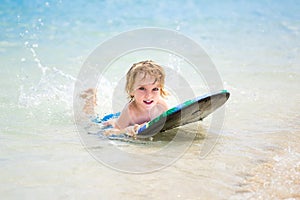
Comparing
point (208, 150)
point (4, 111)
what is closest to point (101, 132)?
point (208, 150)

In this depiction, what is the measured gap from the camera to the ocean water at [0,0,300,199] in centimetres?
241

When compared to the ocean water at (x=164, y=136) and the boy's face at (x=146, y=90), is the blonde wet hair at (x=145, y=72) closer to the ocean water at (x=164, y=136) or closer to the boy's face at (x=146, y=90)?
the boy's face at (x=146, y=90)

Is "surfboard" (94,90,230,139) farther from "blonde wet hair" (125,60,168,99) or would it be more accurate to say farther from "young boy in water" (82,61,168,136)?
"blonde wet hair" (125,60,168,99)

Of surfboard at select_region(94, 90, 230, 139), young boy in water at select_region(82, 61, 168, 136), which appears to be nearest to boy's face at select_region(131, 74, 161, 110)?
young boy in water at select_region(82, 61, 168, 136)

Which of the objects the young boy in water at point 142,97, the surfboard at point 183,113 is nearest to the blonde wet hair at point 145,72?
the young boy in water at point 142,97

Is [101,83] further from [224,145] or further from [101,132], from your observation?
[224,145]

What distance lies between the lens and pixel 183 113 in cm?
332

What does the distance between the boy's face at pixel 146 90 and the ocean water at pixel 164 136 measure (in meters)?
0.43

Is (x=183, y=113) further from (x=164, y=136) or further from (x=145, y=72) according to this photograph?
(x=145, y=72)

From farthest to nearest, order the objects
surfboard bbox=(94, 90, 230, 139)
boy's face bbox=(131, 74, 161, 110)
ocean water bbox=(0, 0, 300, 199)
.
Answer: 1. boy's face bbox=(131, 74, 161, 110)
2. surfboard bbox=(94, 90, 230, 139)
3. ocean water bbox=(0, 0, 300, 199)

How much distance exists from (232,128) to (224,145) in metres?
0.61

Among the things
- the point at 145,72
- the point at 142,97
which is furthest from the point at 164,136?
the point at 145,72

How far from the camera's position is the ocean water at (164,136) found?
7.92ft

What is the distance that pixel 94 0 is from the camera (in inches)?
578
